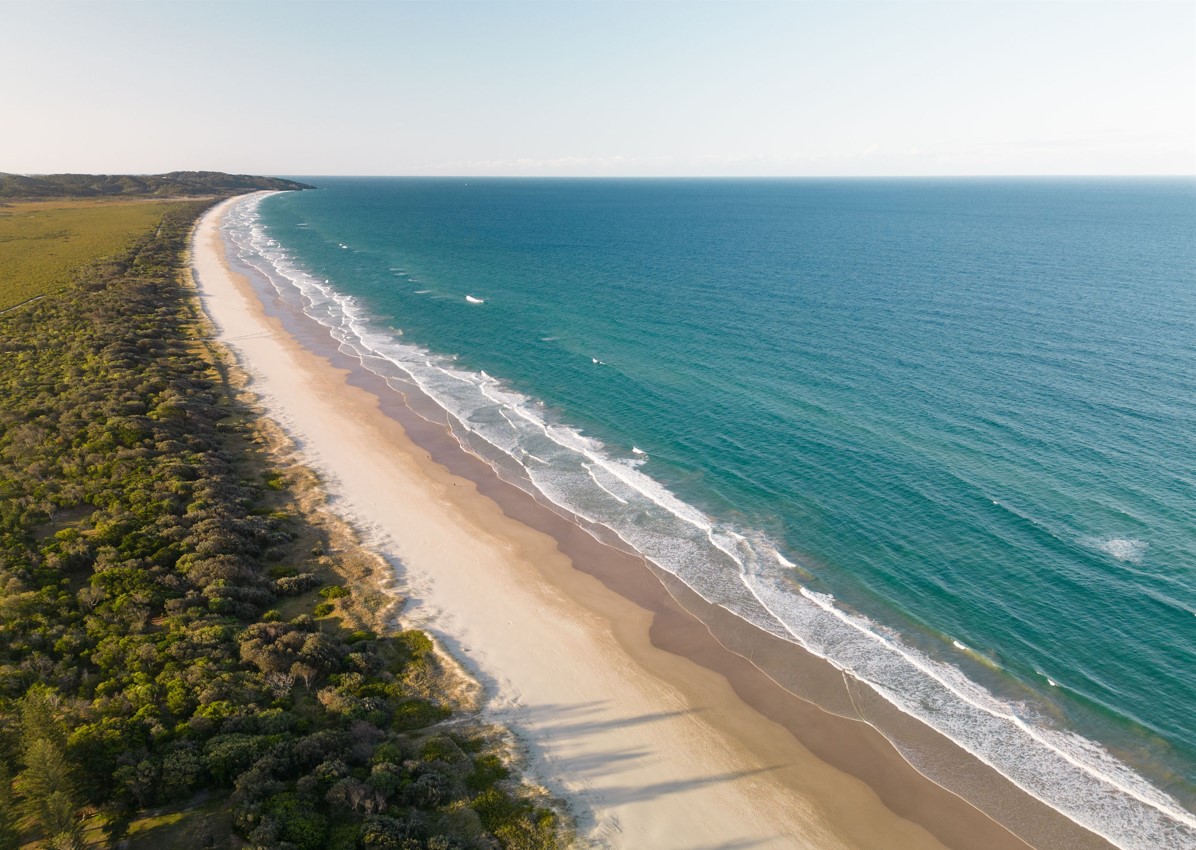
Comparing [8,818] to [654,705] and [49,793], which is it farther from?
[654,705]

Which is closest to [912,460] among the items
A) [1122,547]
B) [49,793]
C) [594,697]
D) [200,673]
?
[1122,547]

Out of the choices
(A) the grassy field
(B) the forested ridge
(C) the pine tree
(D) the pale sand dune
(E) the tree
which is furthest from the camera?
(A) the grassy field

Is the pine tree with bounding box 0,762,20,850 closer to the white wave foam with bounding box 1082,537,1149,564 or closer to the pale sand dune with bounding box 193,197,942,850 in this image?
the pale sand dune with bounding box 193,197,942,850

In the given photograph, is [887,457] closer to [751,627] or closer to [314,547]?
[751,627]

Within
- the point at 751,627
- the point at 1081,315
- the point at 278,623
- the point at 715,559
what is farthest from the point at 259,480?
the point at 1081,315

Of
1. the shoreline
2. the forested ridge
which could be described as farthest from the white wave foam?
the forested ridge
